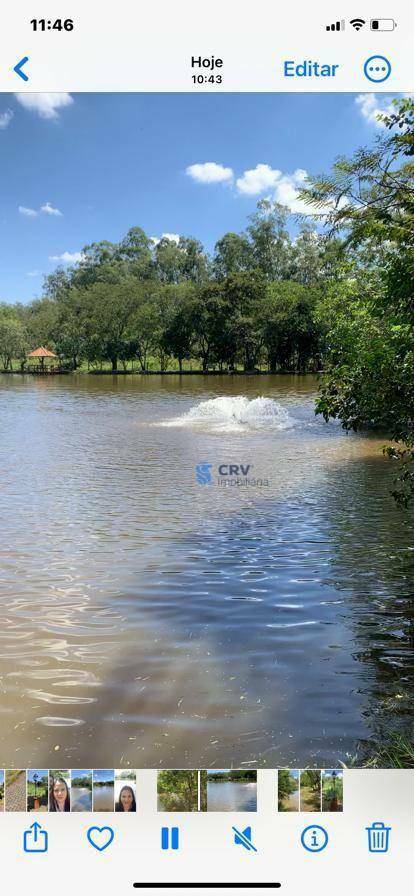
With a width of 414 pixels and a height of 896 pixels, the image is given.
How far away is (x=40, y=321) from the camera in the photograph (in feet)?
47.8

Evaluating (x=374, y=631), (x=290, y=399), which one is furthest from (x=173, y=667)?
(x=290, y=399)

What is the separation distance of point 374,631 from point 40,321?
1235 cm

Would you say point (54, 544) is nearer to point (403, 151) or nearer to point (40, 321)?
point (403, 151)

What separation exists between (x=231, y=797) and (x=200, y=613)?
118 inches
